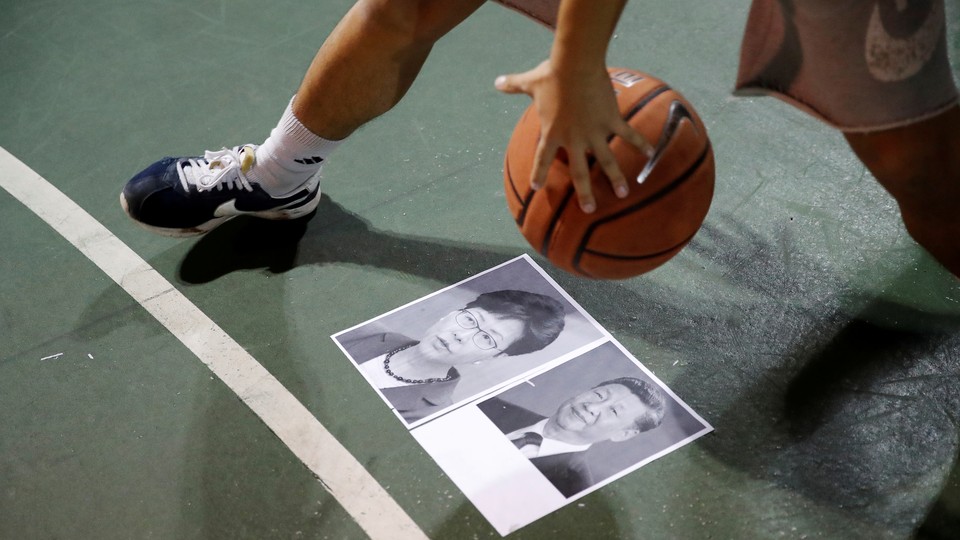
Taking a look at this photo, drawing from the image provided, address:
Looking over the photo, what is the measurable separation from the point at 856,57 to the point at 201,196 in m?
1.48

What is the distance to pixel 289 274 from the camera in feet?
7.63

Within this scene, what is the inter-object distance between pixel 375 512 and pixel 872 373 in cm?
103

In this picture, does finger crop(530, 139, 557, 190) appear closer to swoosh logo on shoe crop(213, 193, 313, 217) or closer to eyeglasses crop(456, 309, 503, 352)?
eyeglasses crop(456, 309, 503, 352)

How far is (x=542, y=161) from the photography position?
151 centimetres

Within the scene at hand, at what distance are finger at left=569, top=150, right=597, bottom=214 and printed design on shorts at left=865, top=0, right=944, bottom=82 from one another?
52 centimetres

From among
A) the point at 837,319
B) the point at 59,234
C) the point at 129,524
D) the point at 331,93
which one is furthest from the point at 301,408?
the point at 837,319

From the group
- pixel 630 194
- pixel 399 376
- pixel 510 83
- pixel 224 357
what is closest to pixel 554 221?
pixel 630 194

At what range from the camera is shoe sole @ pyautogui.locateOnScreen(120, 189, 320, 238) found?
238 centimetres

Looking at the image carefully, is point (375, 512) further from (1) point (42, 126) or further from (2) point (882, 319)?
(1) point (42, 126)

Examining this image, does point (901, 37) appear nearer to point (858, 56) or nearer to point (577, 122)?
point (858, 56)

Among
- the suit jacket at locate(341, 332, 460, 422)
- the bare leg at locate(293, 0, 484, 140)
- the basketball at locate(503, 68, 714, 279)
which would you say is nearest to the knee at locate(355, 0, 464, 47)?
the bare leg at locate(293, 0, 484, 140)

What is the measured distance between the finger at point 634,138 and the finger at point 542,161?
0.10 m

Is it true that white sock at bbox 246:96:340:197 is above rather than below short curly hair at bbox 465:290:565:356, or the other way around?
above

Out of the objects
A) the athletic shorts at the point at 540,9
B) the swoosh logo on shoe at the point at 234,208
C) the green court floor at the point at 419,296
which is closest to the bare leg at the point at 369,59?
the athletic shorts at the point at 540,9
